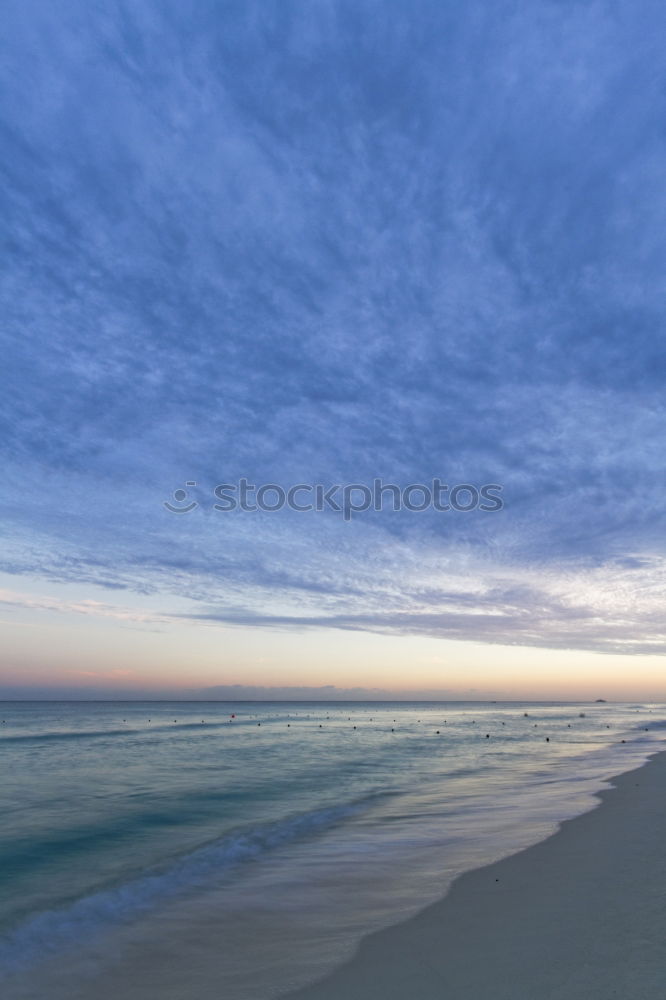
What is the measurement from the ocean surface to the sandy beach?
711mm

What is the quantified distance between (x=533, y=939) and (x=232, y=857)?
33.9ft

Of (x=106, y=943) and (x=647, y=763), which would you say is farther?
(x=647, y=763)

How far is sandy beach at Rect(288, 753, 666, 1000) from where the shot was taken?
695cm

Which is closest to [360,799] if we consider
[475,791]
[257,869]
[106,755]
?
[475,791]

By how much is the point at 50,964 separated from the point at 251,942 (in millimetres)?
3214

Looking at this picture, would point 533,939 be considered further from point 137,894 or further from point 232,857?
point 232,857

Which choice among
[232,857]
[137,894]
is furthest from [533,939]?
[232,857]

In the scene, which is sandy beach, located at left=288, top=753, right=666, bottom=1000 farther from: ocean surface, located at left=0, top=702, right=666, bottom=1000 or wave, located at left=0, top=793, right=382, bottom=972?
wave, located at left=0, top=793, right=382, bottom=972

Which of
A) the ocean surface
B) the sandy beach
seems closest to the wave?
the ocean surface

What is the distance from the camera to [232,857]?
16172mm

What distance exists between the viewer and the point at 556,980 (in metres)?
6.98

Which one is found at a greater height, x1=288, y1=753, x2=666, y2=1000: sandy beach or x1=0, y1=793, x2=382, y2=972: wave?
x1=288, y1=753, x2=666, y2=1000: sandy beach

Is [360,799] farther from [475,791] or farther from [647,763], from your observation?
[647,763]

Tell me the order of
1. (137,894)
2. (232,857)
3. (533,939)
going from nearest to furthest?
(533,939) → (137,894) → (232,857)
